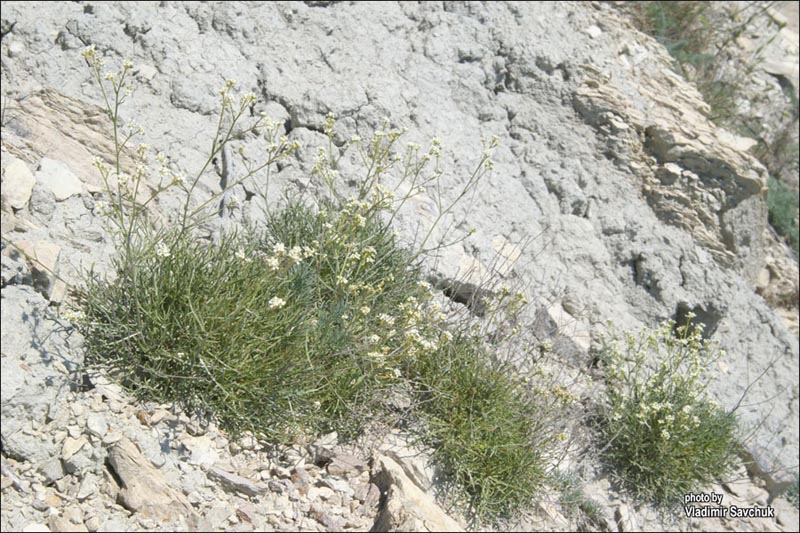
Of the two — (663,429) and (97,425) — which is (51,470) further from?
(663,429)

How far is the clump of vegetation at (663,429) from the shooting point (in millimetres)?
4457

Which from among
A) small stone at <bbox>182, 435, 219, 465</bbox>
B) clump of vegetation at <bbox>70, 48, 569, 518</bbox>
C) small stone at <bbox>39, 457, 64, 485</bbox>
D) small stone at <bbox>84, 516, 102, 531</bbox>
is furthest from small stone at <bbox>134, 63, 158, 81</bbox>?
small stone at <bbox>84, 516, 102, 531</bbox>

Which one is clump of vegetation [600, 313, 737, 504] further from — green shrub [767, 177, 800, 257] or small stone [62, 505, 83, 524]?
green shrub [767, 177, 800, 257]

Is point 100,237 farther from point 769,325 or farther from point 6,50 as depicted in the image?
point 769,325

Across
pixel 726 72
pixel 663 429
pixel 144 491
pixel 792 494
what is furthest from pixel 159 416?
pixel 726 72

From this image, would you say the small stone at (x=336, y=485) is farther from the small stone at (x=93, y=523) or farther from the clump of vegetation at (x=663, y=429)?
the clump of vegetation at (x=663, y=429)

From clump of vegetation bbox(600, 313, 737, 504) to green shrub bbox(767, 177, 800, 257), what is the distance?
3.69m

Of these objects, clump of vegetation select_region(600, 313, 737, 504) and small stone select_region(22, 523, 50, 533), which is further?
clump of vegetation select_region(600, 313, 737, 504)

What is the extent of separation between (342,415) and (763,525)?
3073mm

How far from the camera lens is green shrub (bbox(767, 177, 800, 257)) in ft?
25.7

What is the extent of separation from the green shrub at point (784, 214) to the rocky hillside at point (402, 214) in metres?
0.64

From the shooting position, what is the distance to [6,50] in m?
4.16

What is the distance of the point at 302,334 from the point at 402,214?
4.68ft

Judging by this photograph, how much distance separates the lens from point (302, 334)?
11.6ft
